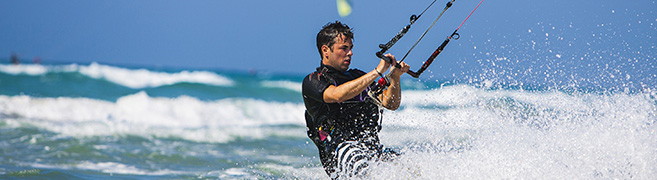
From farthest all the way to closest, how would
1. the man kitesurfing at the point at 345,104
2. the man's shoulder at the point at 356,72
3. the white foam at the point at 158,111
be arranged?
→ the white foam at the point at 158,111, the man's shoulder at the point at 356,72, the man kitesurfing at the point at 345,104

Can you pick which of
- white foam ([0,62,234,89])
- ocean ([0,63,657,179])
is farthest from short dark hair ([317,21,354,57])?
white foam ([0,62,234,89])

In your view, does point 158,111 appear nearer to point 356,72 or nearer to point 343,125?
point 356,72

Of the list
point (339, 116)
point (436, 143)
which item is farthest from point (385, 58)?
point (436, 143)

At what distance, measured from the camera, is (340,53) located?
3.95 meters

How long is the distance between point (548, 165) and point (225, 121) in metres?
13.4

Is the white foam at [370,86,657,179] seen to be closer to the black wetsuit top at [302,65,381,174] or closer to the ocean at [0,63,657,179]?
the ocean at [0,63,657,179]

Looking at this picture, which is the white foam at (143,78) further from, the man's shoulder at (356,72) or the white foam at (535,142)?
the man's shoulder at (356,72)

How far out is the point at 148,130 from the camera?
38.7 feet

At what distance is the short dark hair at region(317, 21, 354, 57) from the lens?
13.0 feet

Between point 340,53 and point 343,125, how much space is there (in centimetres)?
50

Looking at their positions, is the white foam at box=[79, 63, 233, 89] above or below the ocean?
above

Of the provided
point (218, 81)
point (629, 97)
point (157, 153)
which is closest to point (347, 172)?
point (629, 97)

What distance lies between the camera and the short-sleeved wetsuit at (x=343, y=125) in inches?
158

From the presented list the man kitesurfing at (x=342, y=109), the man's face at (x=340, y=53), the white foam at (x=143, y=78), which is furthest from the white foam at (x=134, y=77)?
the man's face at (x=340, y=53)
